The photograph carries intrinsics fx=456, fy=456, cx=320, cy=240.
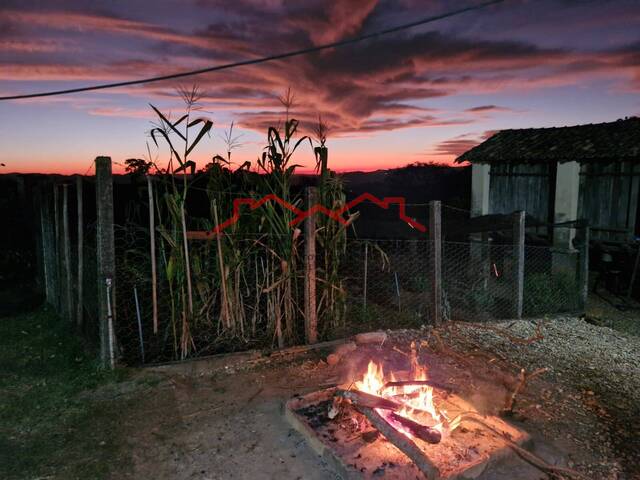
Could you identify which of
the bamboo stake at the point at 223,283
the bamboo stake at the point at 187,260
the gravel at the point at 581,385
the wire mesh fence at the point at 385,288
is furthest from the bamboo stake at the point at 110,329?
the gravel at the point at 581,385

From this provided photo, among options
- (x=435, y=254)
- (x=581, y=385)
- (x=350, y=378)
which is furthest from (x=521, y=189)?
(x=350, y=378)

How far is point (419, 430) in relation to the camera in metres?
3.05

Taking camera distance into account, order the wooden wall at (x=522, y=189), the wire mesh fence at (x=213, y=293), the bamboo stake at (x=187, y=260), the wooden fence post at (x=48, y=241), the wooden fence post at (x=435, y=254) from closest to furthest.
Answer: the bamboo stake at (x=187, y=260), the wire mesh fence at (x=213, y=293), the wooden fence post at (x=435, y=254), the wooden fence post at (x=48, y=241), the wooden wall at (x=522, y=189)

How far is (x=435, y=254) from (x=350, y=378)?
2.33m

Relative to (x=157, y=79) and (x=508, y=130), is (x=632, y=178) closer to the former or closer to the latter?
(x=508, y=130)

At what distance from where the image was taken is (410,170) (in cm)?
2394

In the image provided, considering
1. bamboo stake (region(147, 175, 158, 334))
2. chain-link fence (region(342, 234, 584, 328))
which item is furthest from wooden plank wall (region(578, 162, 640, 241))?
bamboo stake (region(147, 175, 158, 334))

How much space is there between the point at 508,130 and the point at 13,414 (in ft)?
41.5

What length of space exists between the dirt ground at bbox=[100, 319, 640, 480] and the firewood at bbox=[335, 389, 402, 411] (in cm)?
47

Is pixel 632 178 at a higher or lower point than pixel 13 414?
higher

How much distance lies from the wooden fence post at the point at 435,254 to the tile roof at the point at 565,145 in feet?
18.5

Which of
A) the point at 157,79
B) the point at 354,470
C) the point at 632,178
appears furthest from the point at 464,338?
the point at 632,178

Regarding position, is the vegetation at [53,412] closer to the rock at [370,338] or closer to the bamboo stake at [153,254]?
the bamboo stake at [153,254]

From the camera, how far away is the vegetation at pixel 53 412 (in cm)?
318
